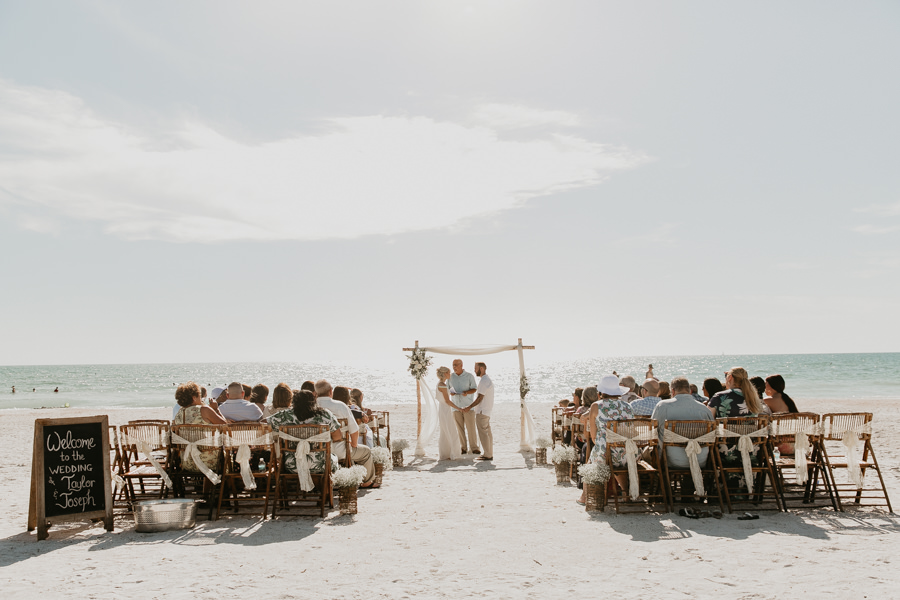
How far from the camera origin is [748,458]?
6879 mm

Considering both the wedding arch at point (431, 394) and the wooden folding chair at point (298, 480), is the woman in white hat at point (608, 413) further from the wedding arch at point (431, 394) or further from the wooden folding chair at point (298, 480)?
the wedding arch at point (431, 394)

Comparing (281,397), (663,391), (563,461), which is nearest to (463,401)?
(563,461)

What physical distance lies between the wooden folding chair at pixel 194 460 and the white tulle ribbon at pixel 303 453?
65 centimetres

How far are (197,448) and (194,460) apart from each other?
13 cm

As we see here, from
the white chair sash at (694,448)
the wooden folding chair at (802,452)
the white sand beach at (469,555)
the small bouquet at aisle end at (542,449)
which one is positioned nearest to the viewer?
the white sand beach at (469,555)

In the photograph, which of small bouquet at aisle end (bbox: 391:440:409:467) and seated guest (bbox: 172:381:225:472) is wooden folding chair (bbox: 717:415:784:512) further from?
small bouquet at aisle end (bbox: 391:440:409:467)

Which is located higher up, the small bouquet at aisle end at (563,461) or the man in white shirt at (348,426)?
the man in white shirt at (348,426)

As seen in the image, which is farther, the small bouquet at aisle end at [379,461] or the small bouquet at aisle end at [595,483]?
the small bouquet at aisle end at [379,461]

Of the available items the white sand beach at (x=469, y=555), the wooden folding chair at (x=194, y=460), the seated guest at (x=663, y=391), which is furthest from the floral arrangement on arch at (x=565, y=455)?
the wooden folding chair at (x=194, y=460)

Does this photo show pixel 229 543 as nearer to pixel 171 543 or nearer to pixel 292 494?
pixel 171 543

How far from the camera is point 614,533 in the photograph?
6199mm

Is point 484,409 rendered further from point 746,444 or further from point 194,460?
point 194,460

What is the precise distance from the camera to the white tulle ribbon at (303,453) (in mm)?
6957

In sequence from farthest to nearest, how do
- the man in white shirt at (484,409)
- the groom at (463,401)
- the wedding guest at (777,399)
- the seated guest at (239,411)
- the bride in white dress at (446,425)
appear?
1. the groom at (463,401)
2. the bride in white dress at (446,425)
3. the man in white shirt at (484,409)
4. the seated guest at (239,411)
5. the wedding guest at (777,399)
